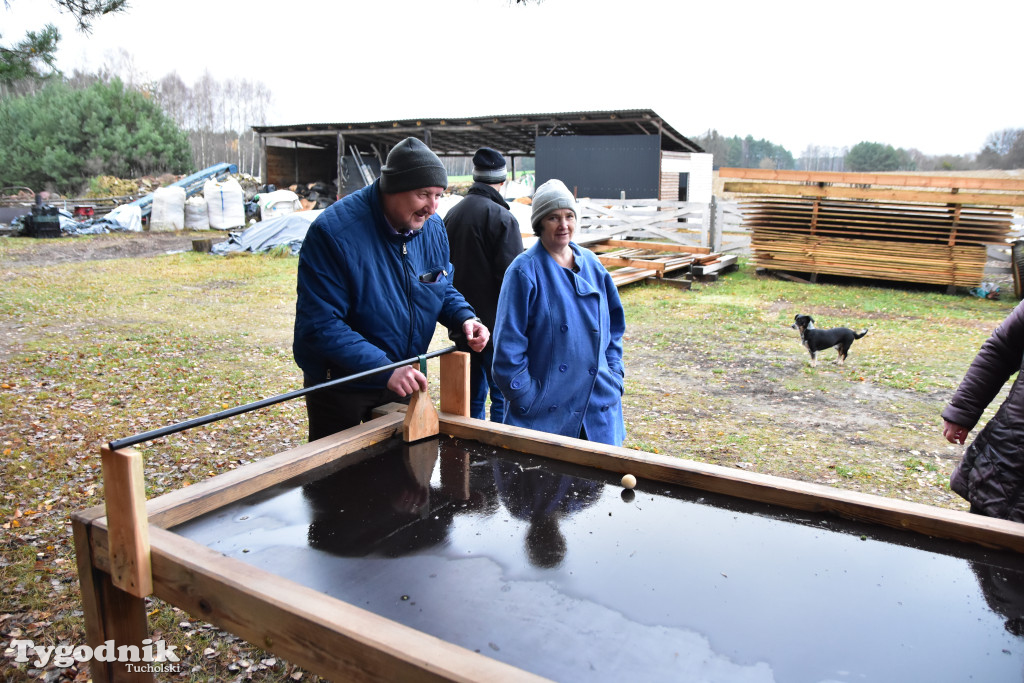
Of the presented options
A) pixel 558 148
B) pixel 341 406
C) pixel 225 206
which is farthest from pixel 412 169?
pixel 225 206

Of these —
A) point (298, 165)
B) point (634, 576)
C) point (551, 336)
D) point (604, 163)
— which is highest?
point (298, 165)

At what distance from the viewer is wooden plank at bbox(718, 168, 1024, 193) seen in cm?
1169

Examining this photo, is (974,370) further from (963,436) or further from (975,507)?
(975,507)

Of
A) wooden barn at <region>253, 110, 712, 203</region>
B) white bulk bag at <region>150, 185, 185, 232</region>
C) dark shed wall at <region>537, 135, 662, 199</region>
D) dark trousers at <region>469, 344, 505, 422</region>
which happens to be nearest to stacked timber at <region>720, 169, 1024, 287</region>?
wooden barn at <region>253, 110, 712, 203</region>

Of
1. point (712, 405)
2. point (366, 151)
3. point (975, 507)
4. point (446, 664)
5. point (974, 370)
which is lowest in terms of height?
point (712, 405)

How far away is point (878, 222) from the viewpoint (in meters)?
13.1

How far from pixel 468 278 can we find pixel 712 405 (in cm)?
285

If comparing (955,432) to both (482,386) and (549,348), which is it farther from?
(482,386)

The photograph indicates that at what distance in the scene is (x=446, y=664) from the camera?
129cm

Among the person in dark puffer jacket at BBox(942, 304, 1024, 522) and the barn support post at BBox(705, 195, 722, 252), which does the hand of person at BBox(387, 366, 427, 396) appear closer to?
the person in dark puffer jacket at BBox(942, 304, 1024, 522)

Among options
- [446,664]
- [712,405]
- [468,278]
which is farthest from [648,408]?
[446,664]

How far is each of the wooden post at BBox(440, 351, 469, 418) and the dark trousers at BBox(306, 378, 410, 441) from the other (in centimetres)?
28

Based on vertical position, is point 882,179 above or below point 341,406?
above

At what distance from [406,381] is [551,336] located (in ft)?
2.29
